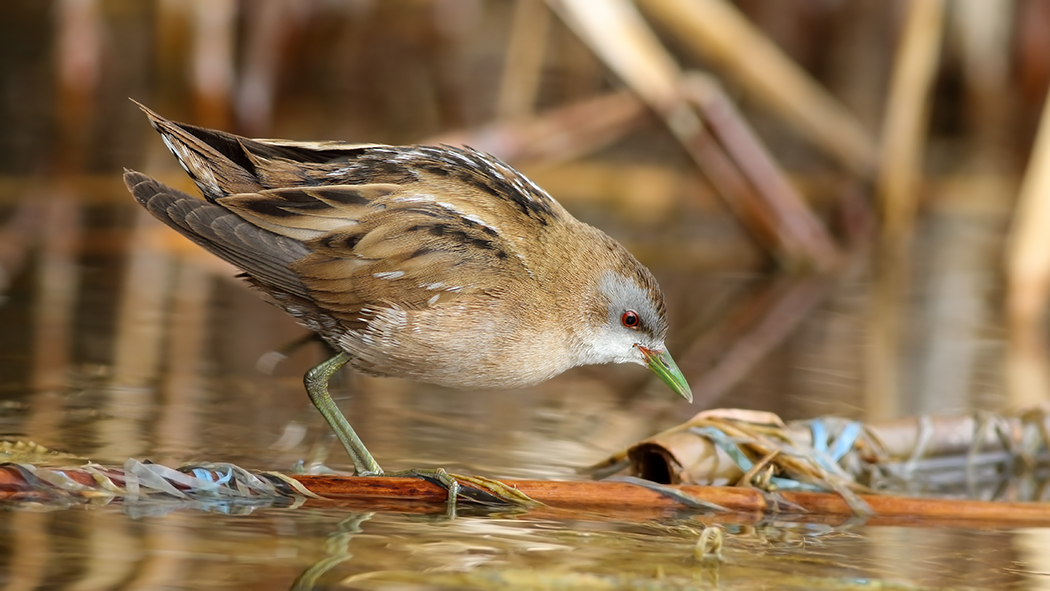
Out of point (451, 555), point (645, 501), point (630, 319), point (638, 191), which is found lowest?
point (451, 555)

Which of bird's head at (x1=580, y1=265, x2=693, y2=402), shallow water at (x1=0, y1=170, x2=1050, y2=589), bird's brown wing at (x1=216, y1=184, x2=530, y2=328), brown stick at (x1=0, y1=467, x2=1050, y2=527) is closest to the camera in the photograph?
shallow water at (x1=0, y1=170, x2=1050, y2=589)

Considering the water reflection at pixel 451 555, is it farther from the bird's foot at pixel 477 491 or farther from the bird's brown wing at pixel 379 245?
the bird's brown wing at pixel 379 245

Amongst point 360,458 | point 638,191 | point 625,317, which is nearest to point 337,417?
point 360,458

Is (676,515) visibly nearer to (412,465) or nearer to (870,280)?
(412,465)

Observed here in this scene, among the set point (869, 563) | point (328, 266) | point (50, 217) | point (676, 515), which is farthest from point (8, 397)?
point (50, 217)

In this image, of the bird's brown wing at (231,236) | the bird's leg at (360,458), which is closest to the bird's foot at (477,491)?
the bird's leg at (360,458)

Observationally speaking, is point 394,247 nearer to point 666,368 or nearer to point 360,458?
point 360,458

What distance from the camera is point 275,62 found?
373 inches

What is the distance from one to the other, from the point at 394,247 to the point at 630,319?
0.71 metres

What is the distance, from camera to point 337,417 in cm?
345

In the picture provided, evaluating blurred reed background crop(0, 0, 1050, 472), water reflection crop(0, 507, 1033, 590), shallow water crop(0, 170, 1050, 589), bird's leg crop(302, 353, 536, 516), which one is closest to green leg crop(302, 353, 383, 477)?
bird's leg crop(302, 353, 536, 516)

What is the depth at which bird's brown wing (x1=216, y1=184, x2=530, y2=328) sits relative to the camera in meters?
3.32

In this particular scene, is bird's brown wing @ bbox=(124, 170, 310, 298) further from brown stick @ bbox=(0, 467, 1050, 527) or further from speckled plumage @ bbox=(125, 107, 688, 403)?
brown stick @ bbox=(0, 467, 1050, 527)

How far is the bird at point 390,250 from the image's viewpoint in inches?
131
